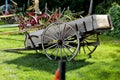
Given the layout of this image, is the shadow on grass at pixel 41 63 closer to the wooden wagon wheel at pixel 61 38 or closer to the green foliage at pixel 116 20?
the wooden wagon wheel at pixel 61 38

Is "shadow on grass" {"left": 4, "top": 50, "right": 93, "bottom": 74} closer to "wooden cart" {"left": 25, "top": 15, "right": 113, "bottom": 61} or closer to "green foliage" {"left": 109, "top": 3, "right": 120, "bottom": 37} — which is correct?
"wooden cart" {"left": 25, "top": 15, "right": 113, "bottom": 61}

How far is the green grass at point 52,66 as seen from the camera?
8064mm

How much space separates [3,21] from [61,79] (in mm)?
23221

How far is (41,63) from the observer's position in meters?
9.50

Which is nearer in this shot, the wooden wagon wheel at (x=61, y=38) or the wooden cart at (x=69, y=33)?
the wooden cart at (x=69, y=33)

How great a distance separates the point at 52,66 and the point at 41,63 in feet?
1.75

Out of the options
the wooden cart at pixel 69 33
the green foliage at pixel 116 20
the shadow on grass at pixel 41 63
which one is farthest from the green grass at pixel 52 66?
the green foliage at pixel 116 20

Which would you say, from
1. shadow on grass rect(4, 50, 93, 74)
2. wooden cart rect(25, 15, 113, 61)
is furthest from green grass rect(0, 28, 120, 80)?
wooden cart rect(25, 15, 113, 61)

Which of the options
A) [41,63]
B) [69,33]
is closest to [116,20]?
[69,33]

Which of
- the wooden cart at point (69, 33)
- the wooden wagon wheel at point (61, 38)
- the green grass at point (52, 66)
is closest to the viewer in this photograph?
the green grass at point (52, 66)

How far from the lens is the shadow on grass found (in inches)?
351

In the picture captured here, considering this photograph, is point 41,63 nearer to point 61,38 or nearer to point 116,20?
point 61,38

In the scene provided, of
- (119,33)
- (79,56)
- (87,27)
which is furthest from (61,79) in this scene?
(119,33)

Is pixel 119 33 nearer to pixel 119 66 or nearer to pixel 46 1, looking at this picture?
pixel 119 66
